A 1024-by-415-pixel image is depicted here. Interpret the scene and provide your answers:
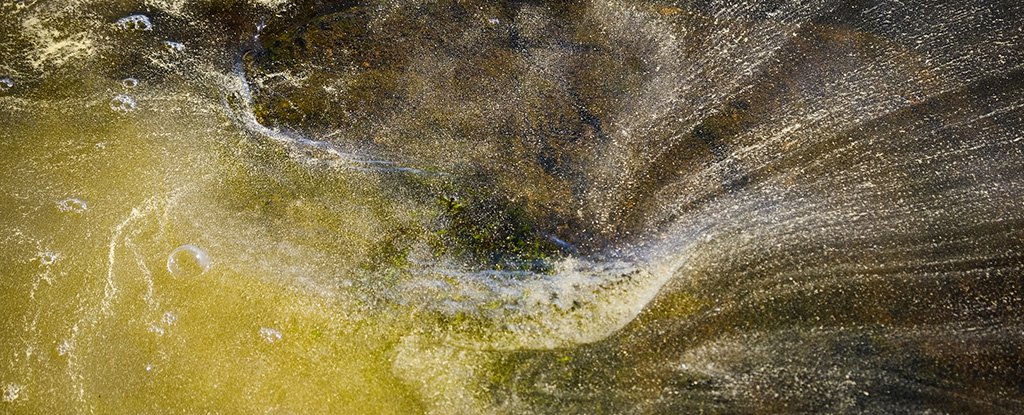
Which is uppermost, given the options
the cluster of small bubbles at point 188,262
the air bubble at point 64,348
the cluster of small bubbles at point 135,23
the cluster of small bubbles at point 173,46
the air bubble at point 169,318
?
the cluster of small bubbles at point 135,23

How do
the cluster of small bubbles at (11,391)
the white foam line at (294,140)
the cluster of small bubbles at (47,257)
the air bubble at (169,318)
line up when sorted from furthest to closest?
the white foam line at (294,140), the cluster of small bubbles at (47,257), the air bubble at (169,318), the cluster of small bubbles at (11,391)

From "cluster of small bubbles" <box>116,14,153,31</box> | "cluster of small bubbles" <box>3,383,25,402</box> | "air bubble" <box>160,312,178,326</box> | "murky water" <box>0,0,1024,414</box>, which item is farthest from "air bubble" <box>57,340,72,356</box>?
"cluster of small bubbles" <box>116,14,153,31</box>

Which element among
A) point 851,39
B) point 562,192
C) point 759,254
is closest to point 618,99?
point 562,192

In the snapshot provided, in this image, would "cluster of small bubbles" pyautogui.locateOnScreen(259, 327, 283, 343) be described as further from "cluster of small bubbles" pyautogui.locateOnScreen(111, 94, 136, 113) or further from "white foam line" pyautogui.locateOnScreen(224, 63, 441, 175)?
"cluster of small bubbles" pyautogui.locateOnScreen(111, 94, 136, 113)

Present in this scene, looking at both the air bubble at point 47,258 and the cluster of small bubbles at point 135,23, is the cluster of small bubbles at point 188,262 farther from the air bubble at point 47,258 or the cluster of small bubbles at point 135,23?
the cluster of small bubbles at point 135,23

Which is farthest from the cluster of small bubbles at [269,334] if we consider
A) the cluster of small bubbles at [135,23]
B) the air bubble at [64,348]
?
the cluster of small bubbles at [135,23]

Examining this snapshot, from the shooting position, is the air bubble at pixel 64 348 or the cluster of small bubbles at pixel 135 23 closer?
the air bubble at pixel 64 348
